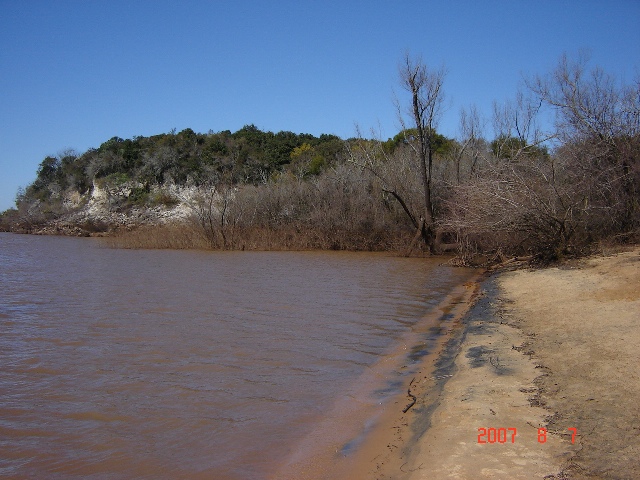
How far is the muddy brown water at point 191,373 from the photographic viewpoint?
201 inches

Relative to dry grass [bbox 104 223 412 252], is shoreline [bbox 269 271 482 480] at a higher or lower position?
lower

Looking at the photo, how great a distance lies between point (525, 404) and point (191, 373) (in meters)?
4.56

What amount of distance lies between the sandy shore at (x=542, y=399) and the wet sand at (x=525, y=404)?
0.03ft

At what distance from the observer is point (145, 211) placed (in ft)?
173

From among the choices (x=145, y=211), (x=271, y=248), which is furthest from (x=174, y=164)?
(x=271, y=248)

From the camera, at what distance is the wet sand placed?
13.6 ft

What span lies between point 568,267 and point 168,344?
11421mm

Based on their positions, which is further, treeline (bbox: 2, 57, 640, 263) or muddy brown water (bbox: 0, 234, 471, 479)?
treeline (bbox: 2, 57, 640, 263)

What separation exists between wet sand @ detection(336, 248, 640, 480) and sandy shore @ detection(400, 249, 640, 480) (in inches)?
0.4
